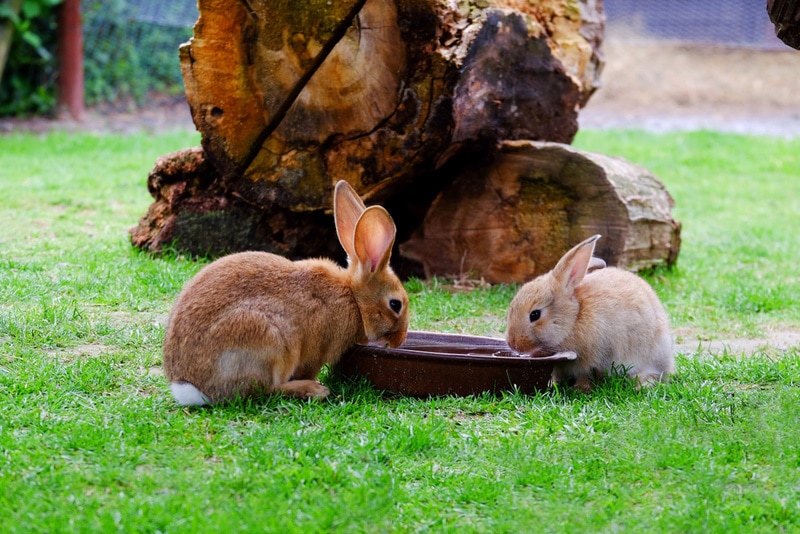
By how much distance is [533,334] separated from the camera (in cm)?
450

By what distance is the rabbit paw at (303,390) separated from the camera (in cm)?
412

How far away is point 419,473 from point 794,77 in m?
15.2

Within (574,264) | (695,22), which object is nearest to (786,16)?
(574,264)

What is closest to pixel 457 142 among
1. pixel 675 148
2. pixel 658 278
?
pixel 658 278

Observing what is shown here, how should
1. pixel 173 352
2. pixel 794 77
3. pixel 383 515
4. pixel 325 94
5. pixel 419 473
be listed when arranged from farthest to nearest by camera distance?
pixel 794 77 → pixel 325 94 → pixel 173 352 → pixel 419 473 → pixel 383 515

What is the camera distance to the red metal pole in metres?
12.5

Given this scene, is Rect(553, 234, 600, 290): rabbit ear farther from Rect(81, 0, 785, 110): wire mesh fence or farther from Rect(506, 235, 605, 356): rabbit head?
Rect(81, 0, 785, 110): wire mesh fence

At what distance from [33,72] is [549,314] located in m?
10.4

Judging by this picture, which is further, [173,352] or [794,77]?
[794,77]

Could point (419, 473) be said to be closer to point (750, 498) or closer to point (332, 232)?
point (750, 498)

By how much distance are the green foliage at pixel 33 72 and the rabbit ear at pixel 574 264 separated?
9848 mm

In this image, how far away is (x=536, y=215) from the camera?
6.62 meters

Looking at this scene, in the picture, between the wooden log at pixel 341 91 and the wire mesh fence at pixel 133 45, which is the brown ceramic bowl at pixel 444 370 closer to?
the wooden log at pixel 341 91

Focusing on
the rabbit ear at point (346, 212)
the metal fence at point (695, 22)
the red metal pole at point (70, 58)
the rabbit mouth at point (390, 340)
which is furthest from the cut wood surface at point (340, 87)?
the metal fence at point (695, 22)
